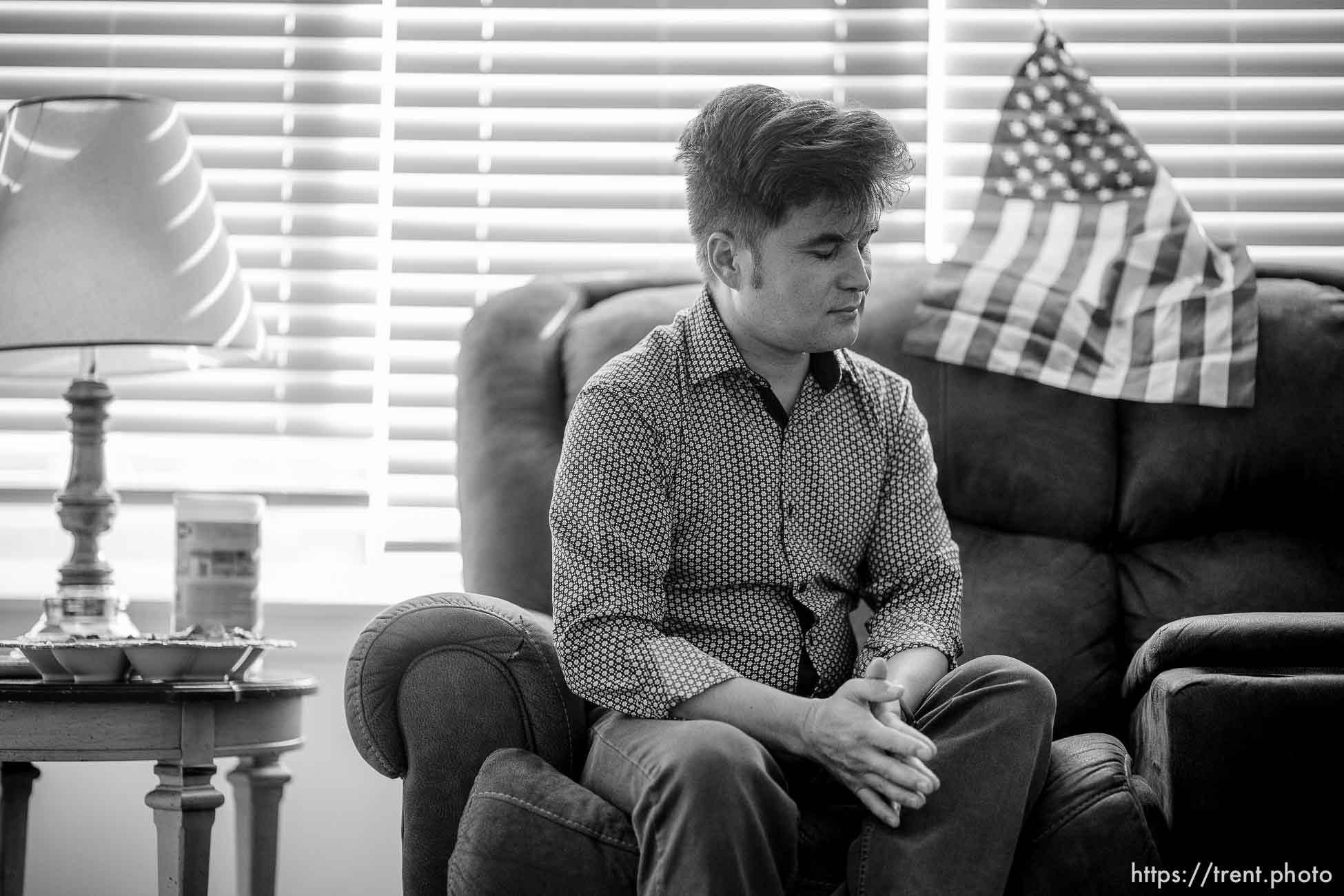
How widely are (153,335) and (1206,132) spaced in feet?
5.86

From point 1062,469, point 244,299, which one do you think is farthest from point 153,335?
point 1062,469

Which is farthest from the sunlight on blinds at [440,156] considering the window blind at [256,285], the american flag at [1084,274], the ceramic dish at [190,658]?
the ceramic dish at [190,658]

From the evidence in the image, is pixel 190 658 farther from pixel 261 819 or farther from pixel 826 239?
pixel 826 239

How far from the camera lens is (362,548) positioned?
2.33 m

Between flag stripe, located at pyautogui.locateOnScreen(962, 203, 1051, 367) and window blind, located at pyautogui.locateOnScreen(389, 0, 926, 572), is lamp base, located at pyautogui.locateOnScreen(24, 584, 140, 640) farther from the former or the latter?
flag stripe, located at pyautogui.locateOnScreen(962, 203, 1051, 367)

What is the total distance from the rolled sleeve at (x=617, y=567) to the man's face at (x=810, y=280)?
→ 7.2 inches

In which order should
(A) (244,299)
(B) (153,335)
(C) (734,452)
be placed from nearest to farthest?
(C) (734,452) → (B) (153,335) → (A) (244,299)

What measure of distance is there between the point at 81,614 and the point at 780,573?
3.28 ft

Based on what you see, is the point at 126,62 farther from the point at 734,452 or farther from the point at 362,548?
the point at 734,452

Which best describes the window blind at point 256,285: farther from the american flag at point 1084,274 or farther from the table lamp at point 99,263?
the american flag at point 1084,274

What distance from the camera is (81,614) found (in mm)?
1828

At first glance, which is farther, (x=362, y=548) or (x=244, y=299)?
(x=362, y=548)

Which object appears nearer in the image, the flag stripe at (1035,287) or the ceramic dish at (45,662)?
the ceramic dish at (45,662)

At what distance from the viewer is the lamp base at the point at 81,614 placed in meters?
1.82
